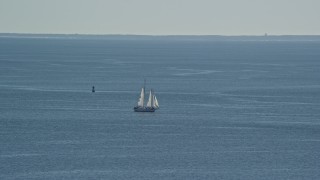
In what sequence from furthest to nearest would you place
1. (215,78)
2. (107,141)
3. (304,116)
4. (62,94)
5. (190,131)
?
(215,78) < (62,94) < (304,116) < (190,131) < (107,141)

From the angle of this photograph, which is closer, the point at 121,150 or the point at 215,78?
the point at 121,150

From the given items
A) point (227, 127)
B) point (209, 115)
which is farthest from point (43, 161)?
point (209, 115)

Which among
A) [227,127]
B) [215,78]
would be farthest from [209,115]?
[215,78]

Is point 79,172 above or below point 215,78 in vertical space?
below

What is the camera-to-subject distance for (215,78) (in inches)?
7037

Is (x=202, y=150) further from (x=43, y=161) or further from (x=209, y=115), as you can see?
(x=209, y=115)

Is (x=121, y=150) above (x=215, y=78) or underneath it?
underneath

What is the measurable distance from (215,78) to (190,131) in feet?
251

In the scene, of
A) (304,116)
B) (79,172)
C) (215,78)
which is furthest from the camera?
(215,78)

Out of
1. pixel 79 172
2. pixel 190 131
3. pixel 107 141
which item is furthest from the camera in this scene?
pixel 190 131

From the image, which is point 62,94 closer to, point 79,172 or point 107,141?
point 107,141

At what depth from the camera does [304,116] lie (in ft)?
382

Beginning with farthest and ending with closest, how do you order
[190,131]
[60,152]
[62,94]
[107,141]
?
[62,94], [190,131], [107,141], [60,152]

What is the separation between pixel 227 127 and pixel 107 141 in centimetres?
1686
